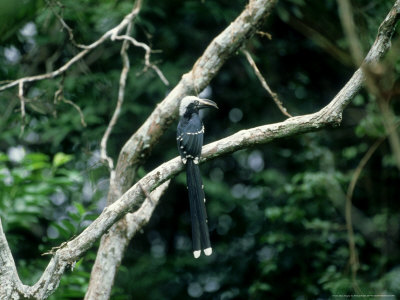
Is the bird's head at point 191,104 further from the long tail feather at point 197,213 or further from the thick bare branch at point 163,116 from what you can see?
the long tail feather at point 197,213

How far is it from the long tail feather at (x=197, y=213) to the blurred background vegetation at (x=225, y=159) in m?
1.26

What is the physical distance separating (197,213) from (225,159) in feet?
11.3

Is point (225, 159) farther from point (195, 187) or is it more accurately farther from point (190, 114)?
point (195, 187)

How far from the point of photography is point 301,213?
5520 mm

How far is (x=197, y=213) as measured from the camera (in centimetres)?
383

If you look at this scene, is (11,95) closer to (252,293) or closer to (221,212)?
(221,212)

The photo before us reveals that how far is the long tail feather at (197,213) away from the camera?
12.3ft

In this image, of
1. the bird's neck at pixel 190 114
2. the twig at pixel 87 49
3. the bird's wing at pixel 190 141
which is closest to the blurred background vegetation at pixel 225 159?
the twig at pixel 87 49

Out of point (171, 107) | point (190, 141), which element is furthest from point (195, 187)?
point (171, 107)

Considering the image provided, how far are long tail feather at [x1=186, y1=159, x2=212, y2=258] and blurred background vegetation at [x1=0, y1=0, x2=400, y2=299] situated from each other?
1.26 metres

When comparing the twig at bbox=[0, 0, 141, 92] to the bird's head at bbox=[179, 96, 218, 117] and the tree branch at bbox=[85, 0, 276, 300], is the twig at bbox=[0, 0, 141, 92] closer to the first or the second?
the tree branch at bbox=[85, 0, 276, 300]


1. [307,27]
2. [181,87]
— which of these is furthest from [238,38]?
[307,27]

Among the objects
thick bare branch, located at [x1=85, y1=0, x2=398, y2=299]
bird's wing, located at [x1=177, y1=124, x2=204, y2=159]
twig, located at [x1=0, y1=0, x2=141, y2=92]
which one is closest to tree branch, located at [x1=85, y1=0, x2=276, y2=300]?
thick bare branch, located at [x1=85, y1=0, x2=398, y2=299]

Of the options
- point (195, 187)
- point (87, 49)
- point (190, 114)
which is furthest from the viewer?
point (87, 49)
